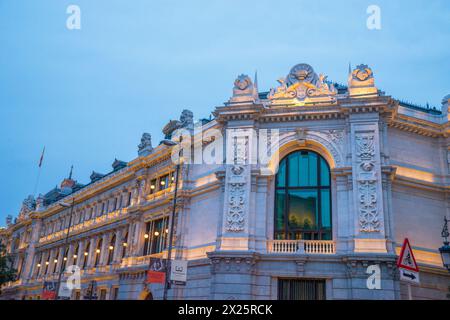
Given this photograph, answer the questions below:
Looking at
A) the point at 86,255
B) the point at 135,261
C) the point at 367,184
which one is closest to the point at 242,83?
the point at 367,184

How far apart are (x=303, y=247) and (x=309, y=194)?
3.75m

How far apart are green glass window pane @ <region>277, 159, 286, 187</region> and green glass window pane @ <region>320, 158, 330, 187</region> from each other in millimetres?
2435

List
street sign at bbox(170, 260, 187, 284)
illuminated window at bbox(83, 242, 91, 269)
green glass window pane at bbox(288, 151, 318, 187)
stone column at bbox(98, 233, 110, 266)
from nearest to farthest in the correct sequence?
1. street sign at bbox(170, 260, 187, 284)
2. green glass window pane at bbox(288, 151, 318, 187)
3. stone column at bbox(98, 233, 110, 266)
4. illuminated window at bbox(83, 242, 91, 269)

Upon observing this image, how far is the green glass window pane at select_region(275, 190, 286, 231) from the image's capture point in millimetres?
28406

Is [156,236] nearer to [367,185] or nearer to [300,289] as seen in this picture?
[300,289]

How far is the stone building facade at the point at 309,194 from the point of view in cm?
2606

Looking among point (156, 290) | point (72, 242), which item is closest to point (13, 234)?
point (72, 242)

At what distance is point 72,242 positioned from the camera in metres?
52.3

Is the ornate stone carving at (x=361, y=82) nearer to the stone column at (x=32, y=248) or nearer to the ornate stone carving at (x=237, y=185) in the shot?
the ornate stone carving at (x=237, y=185)

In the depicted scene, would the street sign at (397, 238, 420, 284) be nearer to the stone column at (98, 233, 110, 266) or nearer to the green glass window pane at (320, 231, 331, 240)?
the green glass window pane at (320, 231, 331, 240)

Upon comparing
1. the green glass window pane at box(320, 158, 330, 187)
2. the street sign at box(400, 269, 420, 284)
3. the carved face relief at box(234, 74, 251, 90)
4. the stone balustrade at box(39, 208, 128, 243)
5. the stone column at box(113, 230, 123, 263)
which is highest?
the carved face relief at box(234, 74, 251, 90)

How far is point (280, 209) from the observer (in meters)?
28.8

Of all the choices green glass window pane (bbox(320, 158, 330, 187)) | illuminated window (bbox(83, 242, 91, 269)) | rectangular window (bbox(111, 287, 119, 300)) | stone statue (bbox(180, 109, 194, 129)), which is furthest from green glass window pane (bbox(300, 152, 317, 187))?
illuminated window (bbox(83, 242, 91, 269))
